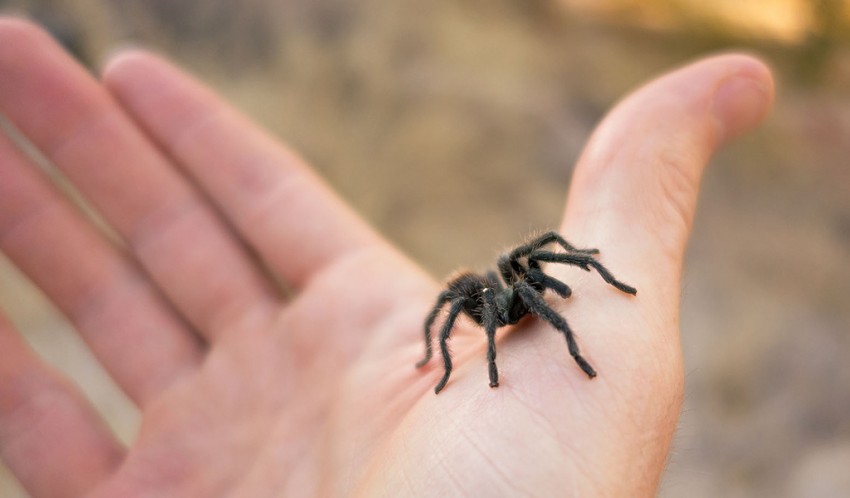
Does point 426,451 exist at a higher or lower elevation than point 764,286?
higher

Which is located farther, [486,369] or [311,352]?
[311,352]

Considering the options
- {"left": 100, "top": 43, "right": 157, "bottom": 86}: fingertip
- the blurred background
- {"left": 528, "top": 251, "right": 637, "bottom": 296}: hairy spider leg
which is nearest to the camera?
{"left": 528, "top": 251, "right": 637, "bottom": 296}: hairy spider leg

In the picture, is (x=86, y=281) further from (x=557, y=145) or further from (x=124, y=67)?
(x=557, y=145)

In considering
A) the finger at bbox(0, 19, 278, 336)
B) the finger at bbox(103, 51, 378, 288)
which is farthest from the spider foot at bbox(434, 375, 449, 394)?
the finger at bbox(0, 19, 278, 336)

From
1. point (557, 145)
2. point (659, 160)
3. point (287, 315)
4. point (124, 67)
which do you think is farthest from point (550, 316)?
point (557, 145)

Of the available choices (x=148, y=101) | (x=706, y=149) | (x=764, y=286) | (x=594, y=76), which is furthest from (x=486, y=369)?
(x=594, y=76)

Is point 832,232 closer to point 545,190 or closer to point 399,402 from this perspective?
point 545,190

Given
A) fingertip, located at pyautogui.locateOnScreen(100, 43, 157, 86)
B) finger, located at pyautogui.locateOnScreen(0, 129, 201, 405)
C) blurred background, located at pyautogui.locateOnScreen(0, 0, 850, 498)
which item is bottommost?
blurred background, located at pyautogui.locateOnScreen(0, 0, 850, 498)

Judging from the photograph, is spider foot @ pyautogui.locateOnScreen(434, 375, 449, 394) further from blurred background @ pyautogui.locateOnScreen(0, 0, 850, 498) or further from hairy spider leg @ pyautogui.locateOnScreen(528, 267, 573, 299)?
blurred background @ pyautogui.locateOnScreen(0, 0, 850, 498)
